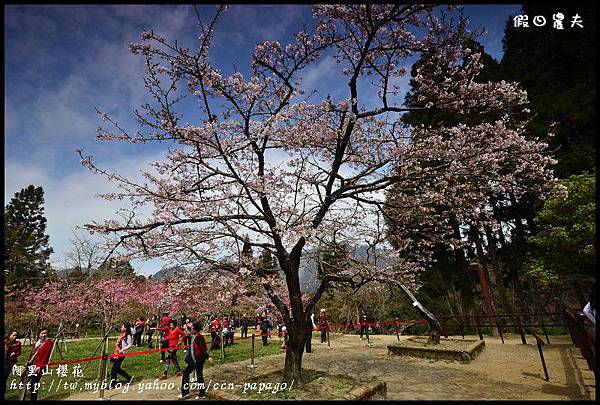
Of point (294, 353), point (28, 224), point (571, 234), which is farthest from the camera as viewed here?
point (28, 224)

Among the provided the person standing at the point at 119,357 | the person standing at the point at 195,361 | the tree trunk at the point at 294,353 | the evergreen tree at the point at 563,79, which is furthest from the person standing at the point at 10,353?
the evergreen tree at the point at 563,79

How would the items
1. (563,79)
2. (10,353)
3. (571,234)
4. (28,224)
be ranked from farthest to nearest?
(28,224)
(563,79)
(571,234)
(10,353)

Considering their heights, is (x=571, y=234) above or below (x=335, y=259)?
above

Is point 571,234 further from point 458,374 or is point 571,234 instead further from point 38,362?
point 38,362

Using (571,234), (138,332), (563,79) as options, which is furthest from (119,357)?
(563,79)

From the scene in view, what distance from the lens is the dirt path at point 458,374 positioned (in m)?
5.93

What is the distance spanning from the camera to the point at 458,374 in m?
7.47

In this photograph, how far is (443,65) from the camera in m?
6.66

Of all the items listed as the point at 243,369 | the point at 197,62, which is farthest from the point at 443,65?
the point at 243,369

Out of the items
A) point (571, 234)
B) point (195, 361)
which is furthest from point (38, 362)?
point (571, 234)

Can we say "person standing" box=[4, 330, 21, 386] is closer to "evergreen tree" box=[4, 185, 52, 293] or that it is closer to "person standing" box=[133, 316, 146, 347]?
"person standing" box=[133, 316, 146, 347]

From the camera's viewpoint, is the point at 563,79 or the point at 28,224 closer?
the point at 563,79

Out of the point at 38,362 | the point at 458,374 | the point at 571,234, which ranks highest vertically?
the point at 571,234

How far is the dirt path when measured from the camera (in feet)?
19.4
